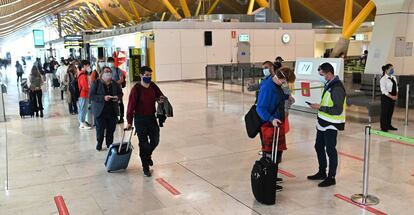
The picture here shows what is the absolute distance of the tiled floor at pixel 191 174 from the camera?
525 centimetres

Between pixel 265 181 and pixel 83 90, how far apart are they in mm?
6792

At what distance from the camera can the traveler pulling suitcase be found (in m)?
5.12

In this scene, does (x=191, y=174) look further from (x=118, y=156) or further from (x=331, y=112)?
(x=331, y=112)

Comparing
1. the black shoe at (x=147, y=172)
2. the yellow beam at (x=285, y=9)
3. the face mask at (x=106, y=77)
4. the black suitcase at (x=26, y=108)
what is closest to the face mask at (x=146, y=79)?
the black shoe at (x=147, y=172)

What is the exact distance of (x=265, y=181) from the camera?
16.8 feet

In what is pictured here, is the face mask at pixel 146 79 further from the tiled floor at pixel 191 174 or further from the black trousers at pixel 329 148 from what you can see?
the black trousers at pixel 329 148

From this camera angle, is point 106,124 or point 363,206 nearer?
point 363,206

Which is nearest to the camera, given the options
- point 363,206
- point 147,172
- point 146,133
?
point 363,206

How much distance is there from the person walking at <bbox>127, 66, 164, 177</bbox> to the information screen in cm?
709

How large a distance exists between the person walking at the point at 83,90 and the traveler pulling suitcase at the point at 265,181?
645 cm

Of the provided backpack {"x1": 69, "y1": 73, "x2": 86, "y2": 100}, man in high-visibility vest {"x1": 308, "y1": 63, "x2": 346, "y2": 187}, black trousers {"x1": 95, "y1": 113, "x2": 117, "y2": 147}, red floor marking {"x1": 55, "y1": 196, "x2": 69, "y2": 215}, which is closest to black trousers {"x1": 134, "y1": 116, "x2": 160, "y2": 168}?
red floor marking {"x1": 55, "y1": 196, "x2": 69, "y2": 215}

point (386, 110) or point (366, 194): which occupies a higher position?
point (386, 110)

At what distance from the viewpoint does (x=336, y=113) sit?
5562 mm

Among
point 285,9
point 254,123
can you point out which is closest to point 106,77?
point 254,123
